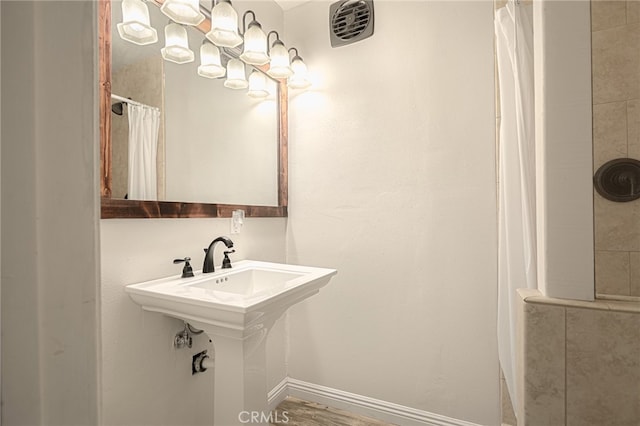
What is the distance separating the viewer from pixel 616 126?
1.30 metres

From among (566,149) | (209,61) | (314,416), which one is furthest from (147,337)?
(566,149)

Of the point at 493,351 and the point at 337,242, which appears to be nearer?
the point at 493,351

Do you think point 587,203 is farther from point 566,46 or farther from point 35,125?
point 35,125

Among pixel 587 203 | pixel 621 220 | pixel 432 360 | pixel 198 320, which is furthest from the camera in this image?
pixel 432 360

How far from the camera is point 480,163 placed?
5.00 ft

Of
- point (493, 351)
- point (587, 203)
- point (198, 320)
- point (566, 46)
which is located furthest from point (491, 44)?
point (198, 320)

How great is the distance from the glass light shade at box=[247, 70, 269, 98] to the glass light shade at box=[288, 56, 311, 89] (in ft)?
0.57

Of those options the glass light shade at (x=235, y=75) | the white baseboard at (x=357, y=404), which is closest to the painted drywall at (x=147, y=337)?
the white baseboard at (x=357, y=404)

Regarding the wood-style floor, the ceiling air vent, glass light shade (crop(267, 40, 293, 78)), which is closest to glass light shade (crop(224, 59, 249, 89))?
glass light shade (crop(267, 40, 293, 78))

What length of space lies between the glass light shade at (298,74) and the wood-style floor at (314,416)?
1927 mm

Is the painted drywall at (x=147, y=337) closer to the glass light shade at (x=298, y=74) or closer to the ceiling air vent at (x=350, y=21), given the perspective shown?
the glass light shade at (x=298, y=74)

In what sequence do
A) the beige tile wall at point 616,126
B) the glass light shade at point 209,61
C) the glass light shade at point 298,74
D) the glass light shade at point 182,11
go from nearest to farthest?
the glass light shade at point 182,11 → the beige tile wall at point 616,126 → the glass light shade at point 209,61 → the glass light shade at point 298,74

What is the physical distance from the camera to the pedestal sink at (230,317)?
0.95 m

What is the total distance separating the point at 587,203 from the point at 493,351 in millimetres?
1030
